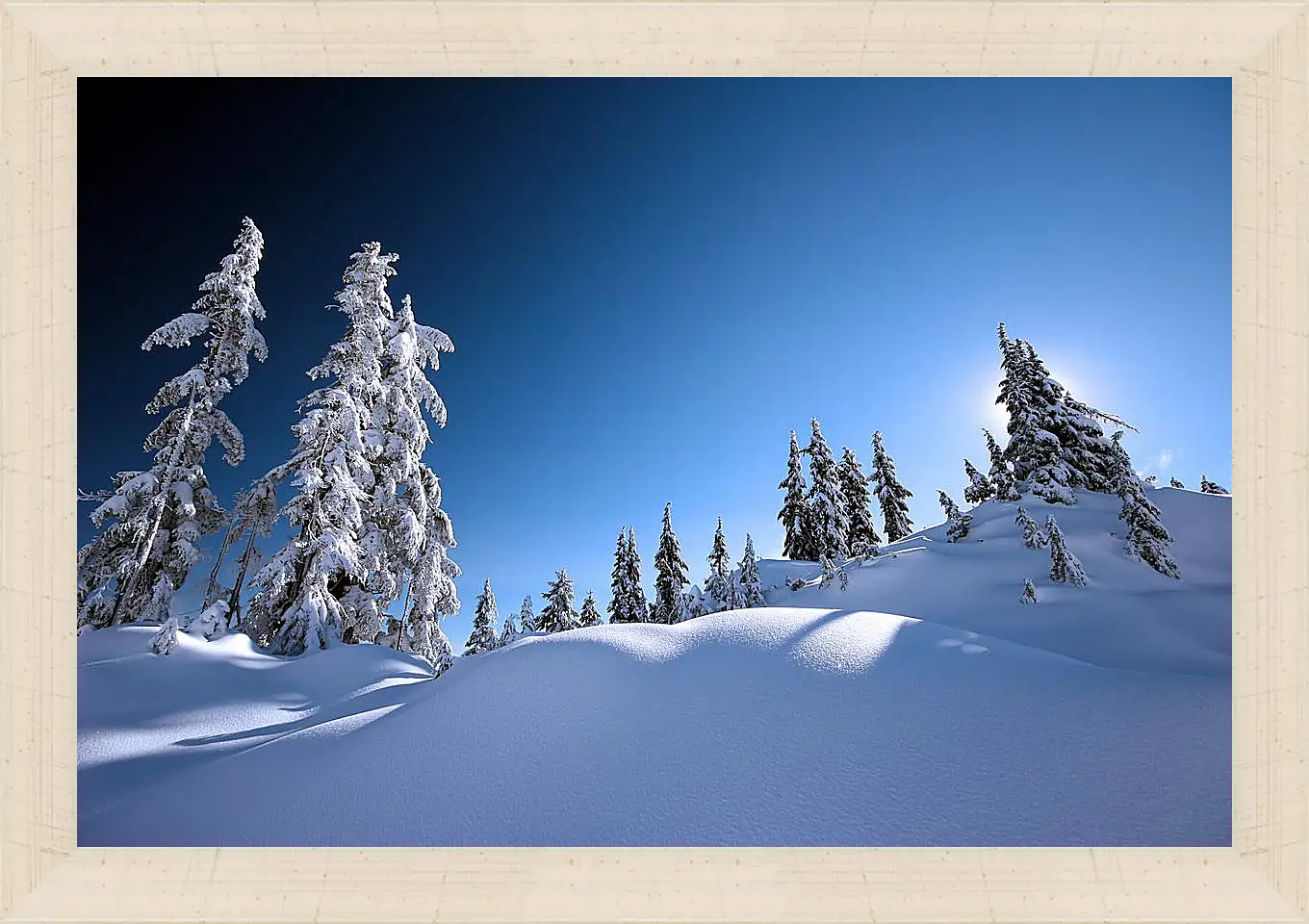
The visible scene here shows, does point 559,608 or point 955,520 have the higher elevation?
point 955,520

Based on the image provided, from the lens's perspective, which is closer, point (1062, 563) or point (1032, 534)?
point (1062, 563)

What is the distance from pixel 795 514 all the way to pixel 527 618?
13.8m

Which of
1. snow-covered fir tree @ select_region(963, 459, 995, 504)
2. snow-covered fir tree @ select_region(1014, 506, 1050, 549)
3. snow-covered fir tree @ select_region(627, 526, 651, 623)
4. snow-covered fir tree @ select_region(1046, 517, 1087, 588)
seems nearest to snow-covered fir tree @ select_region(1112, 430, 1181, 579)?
snow-covered fir tree @ select_region(1014, 506, 1050, 549)

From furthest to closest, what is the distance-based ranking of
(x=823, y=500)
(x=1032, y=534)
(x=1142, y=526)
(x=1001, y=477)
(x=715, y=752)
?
(x=823, y=500) → (x=1001, y=477) → (x=1032, y=534) → (x=1142, y=526) → (x=715, y=752)

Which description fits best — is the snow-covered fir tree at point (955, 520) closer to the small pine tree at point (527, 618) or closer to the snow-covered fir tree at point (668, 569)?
the snow-covered fir tree at point (668, 569)

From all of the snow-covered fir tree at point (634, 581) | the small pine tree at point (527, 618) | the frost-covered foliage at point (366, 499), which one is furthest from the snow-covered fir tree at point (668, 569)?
the frost-covered foliage at point (366, 499)

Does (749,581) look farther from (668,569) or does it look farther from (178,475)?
(178,475)

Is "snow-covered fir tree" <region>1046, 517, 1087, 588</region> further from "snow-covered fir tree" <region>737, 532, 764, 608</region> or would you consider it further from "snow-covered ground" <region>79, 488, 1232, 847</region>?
"snow-covered fir tree" <region>737, 532, 764, 608</region>

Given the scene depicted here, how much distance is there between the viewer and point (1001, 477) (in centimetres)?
1572

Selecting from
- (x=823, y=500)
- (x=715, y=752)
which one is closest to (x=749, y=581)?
(x=823, y=500)

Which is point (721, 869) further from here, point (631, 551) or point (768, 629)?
point (631, 551)

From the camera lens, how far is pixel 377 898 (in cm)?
301

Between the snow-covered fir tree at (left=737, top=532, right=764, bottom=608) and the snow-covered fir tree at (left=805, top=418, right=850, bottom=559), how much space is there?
479 cm

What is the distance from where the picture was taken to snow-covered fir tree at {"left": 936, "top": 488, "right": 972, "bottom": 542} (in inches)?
517
